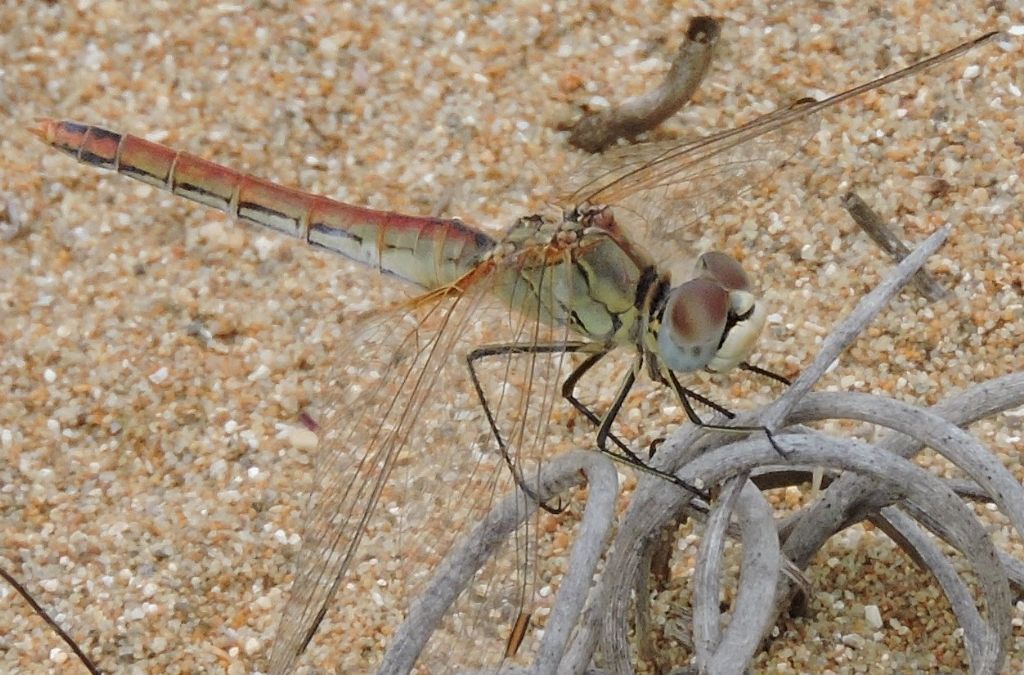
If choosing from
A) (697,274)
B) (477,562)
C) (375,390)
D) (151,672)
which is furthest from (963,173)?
(151,672)

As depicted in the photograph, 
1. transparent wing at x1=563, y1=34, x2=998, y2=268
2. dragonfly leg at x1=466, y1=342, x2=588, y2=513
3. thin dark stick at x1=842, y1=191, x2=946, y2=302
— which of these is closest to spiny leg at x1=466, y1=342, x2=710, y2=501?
dragonfly leg at x1=466, y1=342, x2=588, y2=513

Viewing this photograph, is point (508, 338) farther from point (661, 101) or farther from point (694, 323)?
point (661, 101)

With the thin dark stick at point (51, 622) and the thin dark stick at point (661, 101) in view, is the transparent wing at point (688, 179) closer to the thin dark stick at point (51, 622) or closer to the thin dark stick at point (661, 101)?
the thin dark stick at point (661, 101)

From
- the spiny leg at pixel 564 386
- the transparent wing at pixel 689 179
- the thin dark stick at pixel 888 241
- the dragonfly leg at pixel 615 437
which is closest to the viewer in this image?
the dragonfly leg at pixel 615 437

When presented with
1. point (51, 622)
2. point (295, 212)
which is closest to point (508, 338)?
point (295, 212)

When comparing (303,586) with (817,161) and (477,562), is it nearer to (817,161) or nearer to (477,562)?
(477,562)

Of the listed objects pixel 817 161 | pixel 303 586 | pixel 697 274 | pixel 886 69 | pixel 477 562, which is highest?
pixel 886 69

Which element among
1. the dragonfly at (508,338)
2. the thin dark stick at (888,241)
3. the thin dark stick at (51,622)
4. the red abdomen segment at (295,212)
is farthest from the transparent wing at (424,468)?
the thin dark stick at (888,241)
